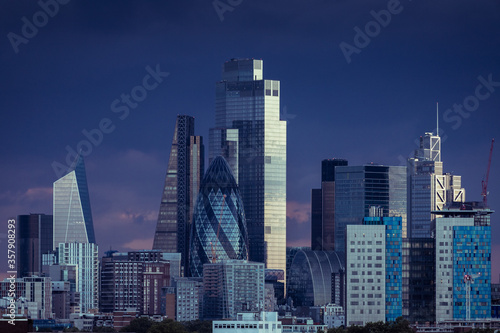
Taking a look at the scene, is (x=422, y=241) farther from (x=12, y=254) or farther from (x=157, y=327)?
(x=12, y=254)

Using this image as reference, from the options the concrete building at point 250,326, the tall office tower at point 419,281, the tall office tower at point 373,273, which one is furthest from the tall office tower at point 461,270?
the concrete building at point 250,326

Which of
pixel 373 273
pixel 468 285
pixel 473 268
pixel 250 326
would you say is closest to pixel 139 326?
pixel 373 273

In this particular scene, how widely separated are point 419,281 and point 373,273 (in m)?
7.11

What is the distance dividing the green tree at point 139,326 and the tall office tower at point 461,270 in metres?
40.8

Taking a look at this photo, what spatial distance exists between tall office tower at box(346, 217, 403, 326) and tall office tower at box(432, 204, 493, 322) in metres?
5.53

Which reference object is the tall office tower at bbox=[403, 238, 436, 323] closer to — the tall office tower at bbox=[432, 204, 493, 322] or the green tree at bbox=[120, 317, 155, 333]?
the tall office tower at bbox=[432, 204, 493, 322]

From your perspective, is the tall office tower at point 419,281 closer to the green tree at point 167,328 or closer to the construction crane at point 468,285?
the construction crane at point 468,285

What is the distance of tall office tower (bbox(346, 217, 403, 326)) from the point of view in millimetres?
169500

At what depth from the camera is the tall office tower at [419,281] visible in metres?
173

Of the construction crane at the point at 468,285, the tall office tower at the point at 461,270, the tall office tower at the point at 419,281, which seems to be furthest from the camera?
the tall office tower at the point at 419,281

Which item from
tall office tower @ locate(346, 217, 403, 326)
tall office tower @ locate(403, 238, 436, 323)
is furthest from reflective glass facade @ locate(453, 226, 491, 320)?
tall office tower @ locate(346, 217, 403, 326)

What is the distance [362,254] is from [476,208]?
712 inches

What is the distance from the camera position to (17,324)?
51.6 meters

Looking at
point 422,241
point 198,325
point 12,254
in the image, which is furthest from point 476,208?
point 12,254
